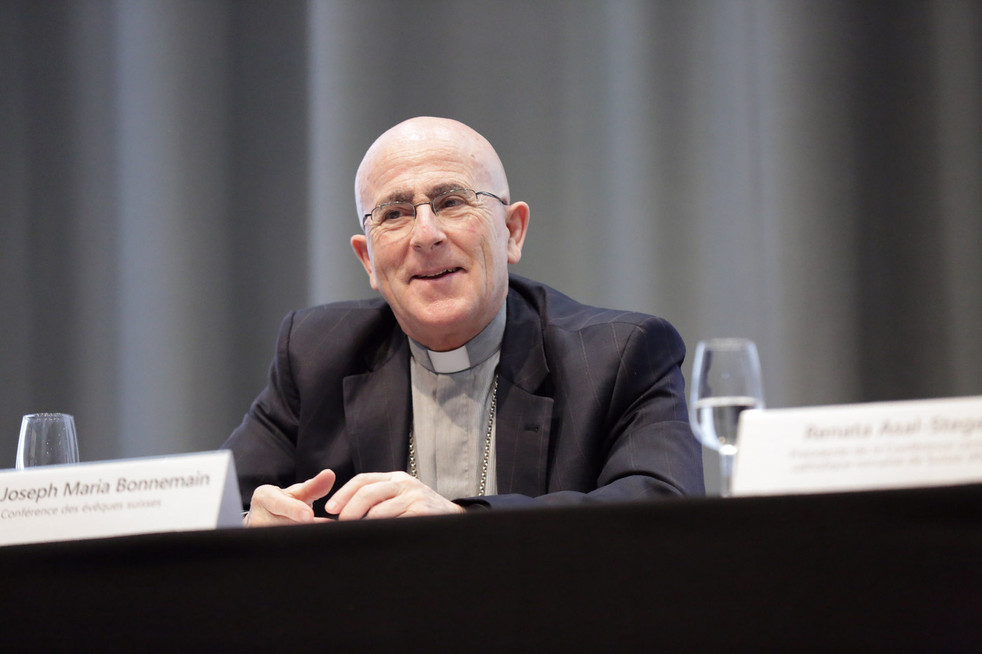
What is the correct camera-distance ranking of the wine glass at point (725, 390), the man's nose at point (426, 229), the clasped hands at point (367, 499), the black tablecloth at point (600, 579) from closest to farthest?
1. the black tablecloth at point (600, 579)
2. the wine glass at point (725, 390)
3. the clasped hands at point (367, 499)
4. the man's nose at point (426, 229)

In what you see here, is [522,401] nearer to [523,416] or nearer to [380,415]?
[523,416]

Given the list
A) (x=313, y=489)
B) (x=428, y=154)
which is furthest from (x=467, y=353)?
(x=313, y=489)

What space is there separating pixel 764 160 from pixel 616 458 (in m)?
1.68

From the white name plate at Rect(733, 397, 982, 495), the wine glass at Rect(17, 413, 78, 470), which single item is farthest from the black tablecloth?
the wine glass at Rect(17, 413, 78, 470)

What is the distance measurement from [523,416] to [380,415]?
0.31m

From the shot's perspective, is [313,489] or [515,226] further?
[515,226]

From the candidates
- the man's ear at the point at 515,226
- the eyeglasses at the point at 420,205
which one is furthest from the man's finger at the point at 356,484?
the man's ear at the point at 515,226

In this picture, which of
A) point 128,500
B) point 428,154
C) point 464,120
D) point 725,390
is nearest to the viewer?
point 128,500

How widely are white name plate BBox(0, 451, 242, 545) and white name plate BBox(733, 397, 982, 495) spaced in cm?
51

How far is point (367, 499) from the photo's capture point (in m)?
1.22

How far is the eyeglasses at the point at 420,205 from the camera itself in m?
2.00

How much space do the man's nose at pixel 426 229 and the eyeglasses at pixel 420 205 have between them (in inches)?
0.5

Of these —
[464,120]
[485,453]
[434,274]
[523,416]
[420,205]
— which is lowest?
[485,453]

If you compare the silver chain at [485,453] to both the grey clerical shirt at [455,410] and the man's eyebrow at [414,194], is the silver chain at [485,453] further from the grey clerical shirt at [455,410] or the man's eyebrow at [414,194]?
the man's eyebrow at [414,194]
